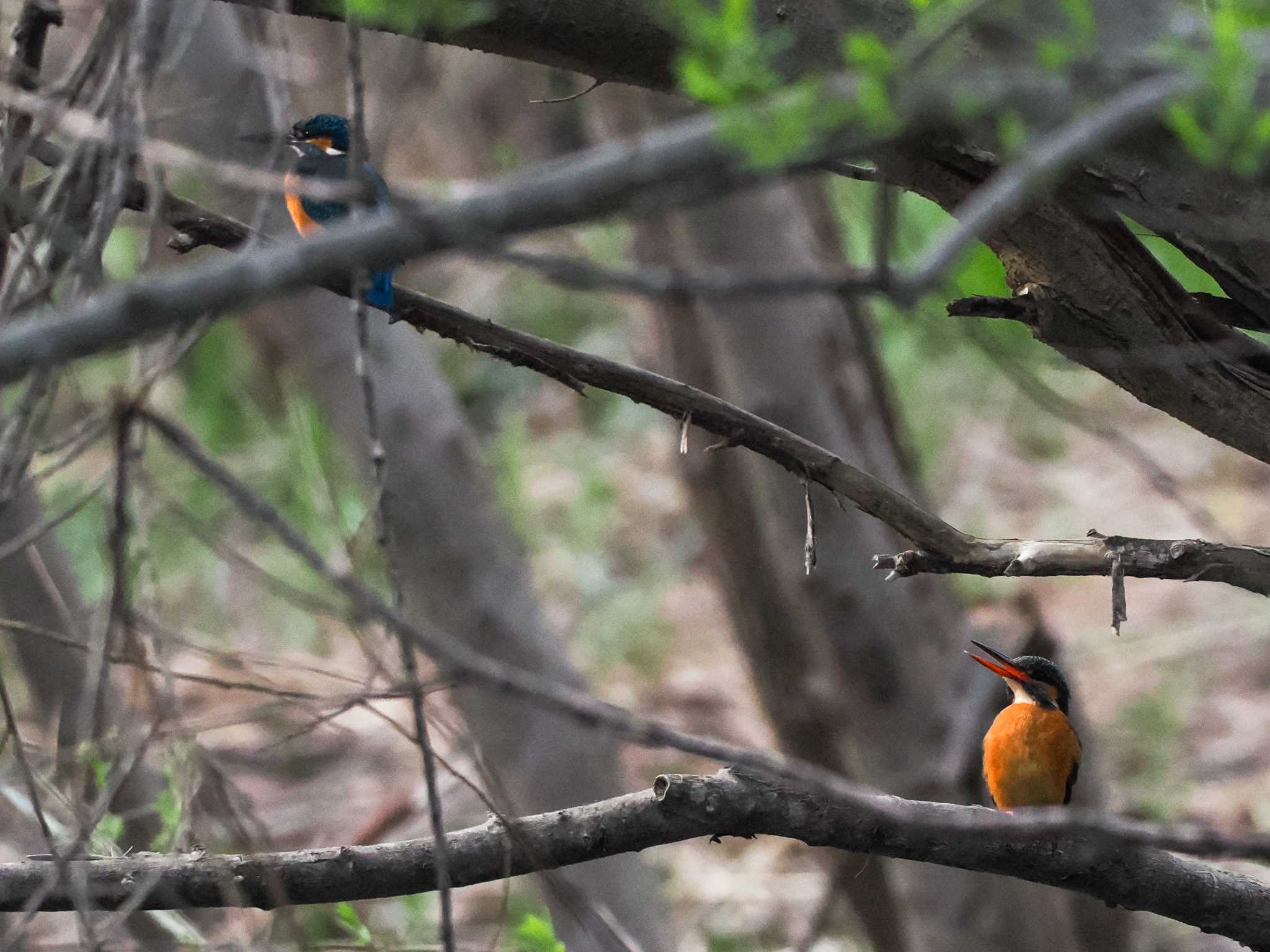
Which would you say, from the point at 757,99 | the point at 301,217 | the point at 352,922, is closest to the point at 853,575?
the point at 301,217

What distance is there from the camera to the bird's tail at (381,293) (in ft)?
9.20

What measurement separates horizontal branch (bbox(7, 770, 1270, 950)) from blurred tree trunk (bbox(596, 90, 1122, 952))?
11.4 ft

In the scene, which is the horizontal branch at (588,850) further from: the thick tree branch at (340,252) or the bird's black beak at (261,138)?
the thick tree branch at (340,252)

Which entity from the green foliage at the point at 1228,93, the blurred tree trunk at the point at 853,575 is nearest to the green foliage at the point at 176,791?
the green foliage at the point at 1228,93

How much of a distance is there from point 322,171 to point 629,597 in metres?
5.68

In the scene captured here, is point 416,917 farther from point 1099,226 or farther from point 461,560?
point 1099,226

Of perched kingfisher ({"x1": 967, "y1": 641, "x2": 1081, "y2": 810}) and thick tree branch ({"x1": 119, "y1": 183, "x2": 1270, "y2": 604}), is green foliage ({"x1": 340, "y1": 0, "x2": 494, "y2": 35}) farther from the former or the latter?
perched kingfisher ({"x1": 967, "y1": 641, "x2": 1081, "y2": 810})

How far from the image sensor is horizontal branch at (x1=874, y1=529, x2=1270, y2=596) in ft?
7.52

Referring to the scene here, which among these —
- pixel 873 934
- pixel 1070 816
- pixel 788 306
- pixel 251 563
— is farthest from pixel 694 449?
pixel 1070 816

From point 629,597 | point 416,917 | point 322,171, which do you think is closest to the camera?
point 416,917

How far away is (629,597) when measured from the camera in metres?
9.47

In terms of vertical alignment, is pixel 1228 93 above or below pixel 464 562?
below

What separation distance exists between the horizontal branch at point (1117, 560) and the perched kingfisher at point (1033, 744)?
1398 mm

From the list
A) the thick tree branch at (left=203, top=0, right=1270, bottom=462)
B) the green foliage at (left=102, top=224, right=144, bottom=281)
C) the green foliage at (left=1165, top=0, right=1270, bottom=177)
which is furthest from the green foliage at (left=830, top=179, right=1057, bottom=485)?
the green foliage at (left=102, top=224, right=144, bottom=281)
